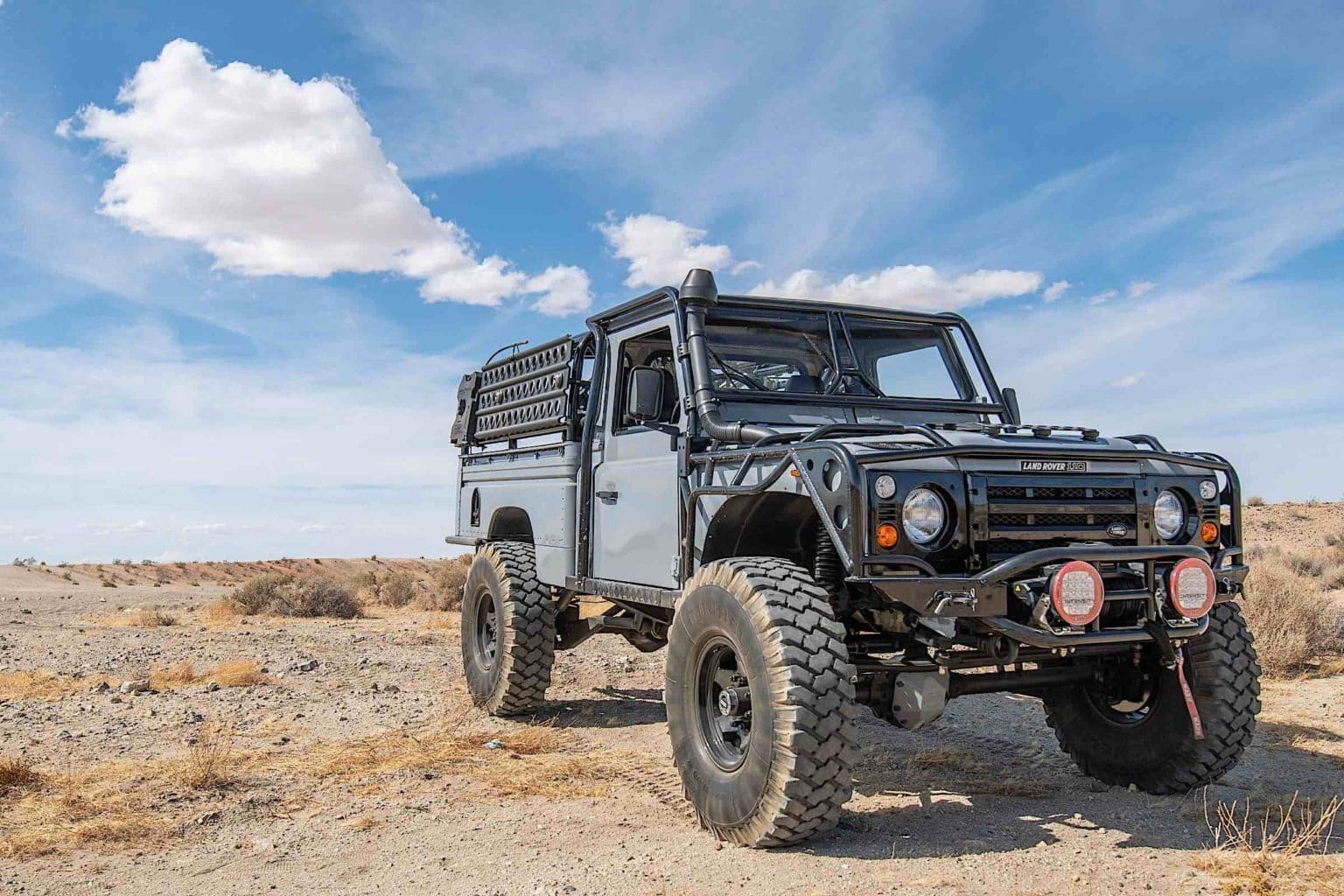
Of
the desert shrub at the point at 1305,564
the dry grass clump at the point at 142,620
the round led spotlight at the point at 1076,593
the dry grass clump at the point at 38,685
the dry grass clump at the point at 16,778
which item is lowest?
the dry grass clump at the point at 16,778

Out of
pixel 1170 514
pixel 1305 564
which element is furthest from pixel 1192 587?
pixel 1305 564

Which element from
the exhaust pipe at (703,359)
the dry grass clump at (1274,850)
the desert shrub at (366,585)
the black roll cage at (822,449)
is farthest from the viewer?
the desert shrub at (366,585)

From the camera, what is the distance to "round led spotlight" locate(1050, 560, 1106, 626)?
4.33 meters

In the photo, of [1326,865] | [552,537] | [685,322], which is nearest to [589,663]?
[552,537]

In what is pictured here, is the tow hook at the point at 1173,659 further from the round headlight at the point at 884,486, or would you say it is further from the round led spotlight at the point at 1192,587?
the round headlight at the point at 884,486

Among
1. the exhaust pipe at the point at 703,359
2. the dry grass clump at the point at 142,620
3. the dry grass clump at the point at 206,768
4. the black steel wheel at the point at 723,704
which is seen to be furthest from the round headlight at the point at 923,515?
the dry grass clump at the point at 142,620

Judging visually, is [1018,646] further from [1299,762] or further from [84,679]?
[84,679]

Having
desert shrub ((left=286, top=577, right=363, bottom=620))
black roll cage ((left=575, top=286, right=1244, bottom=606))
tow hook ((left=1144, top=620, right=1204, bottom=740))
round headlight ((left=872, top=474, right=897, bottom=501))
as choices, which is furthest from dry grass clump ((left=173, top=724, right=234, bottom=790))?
desert shrub ((left=286, top=577, right=363, bottom=620))

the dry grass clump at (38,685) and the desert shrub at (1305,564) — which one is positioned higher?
the desert shrub at (1305,564)

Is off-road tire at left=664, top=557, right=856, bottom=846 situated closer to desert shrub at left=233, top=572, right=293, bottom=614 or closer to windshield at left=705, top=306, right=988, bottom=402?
windshield at left=705, top=306, right=988, bottom=402

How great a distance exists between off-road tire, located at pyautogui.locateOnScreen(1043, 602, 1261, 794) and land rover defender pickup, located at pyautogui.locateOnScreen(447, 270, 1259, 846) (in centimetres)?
1

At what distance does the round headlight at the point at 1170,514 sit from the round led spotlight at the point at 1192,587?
430mm

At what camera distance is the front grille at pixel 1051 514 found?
4.64 metres

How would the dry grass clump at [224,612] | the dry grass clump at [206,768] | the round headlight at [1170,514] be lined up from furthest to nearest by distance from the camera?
the dry grass clump at [224,612] → the dry grass clump at [206,768] → the round headlight at [1170,514]
